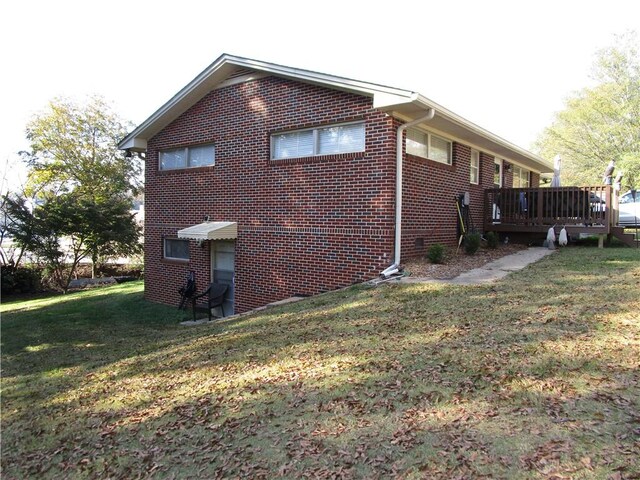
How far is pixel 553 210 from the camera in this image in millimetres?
11930

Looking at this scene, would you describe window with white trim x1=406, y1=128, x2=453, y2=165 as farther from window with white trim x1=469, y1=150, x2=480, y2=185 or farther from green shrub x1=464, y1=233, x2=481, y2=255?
green shrub x1=464, y1=233, x2=481, y2=255

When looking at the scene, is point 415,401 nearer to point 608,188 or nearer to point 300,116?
point 300,116

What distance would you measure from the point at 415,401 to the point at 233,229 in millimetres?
7911

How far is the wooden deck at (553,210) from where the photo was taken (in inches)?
444

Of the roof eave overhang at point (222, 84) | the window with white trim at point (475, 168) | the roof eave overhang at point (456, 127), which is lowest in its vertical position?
the window with white trim at point (475, 168)

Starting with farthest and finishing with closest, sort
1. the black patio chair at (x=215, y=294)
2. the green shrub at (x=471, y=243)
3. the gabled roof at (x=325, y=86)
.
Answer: the black patio chair at (x=215, y=294) → the green shrub at (x=471, y=243) → the gabled roof at (x=325, y=86)

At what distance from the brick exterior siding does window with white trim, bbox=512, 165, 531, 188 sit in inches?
155

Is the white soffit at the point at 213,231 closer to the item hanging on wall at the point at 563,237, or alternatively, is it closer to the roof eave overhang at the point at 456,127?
the roof eave overhang at the point at 456,127

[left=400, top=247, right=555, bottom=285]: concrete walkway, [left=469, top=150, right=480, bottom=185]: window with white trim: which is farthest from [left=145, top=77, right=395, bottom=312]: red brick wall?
[left=469, top=150, right=480, bottom=185]: window with white trim

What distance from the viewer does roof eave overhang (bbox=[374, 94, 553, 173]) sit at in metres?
8.15

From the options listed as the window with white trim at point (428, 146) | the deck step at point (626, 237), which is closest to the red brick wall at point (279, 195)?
the window with white trim at point (428, 146)

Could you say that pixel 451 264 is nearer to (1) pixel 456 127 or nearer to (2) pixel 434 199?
(2) pixel 434 199

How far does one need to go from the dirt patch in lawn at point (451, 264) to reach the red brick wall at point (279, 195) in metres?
0.66

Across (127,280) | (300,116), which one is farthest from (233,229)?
(127,280)
